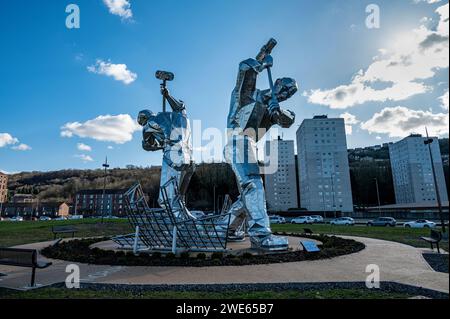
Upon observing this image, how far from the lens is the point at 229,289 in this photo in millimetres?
6617

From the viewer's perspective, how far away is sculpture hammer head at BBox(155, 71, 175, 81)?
53.8 feet

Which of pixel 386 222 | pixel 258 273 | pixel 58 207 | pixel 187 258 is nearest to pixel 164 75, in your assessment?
pixel 187 258

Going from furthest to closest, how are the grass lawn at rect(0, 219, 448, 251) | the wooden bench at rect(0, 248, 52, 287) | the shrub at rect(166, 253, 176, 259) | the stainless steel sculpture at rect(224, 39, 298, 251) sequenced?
the grass lawn at rect(0, 219, 448, 251) < the stainless steel sculpture at rect(224, 39, 298, 251) < the shrub at rect(166, 253, 176, 259) < the wooden bench at rect(0, 248, 52, 287)

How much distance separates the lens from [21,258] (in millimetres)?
7738

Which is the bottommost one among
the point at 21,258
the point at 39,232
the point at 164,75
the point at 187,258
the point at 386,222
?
the point at 386,222

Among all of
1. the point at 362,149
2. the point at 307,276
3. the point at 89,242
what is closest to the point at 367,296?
the point at 307,276

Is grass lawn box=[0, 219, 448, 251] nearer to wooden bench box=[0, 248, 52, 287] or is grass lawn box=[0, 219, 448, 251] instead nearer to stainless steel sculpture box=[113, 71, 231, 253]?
stainless steel sculpture box=[113, 71, 231, 253]

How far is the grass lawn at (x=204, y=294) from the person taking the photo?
233 inches

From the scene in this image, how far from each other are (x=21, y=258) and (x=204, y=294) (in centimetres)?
500

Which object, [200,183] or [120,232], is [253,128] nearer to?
[120,232]

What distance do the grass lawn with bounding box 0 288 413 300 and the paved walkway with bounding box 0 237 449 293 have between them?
85 centimetres

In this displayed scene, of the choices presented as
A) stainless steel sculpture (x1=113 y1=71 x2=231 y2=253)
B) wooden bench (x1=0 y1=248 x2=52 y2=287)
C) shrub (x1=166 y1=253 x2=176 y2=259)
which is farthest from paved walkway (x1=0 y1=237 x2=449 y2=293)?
stainless steel sculpture (x1=113 y1=71 x2=231 y2=253)

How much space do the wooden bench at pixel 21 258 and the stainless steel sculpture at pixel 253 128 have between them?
23.0 ft
